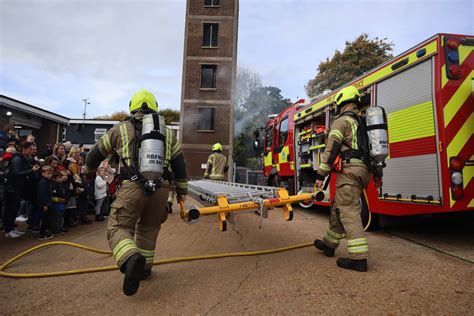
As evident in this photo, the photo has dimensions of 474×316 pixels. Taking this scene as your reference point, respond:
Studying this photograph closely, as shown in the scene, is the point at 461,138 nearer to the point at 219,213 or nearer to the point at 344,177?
the point at 344,177

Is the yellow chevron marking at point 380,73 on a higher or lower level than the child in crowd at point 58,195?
higher

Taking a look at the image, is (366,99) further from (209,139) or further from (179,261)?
(209,139)

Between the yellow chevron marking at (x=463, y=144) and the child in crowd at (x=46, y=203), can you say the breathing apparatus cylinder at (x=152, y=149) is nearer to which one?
the child in crowd at (x=46, y=203)

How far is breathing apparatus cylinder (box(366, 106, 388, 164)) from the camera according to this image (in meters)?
3.41

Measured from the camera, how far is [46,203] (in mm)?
4828

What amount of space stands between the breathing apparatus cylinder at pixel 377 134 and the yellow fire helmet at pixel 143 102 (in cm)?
233

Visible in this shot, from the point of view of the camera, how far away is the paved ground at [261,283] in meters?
2.41

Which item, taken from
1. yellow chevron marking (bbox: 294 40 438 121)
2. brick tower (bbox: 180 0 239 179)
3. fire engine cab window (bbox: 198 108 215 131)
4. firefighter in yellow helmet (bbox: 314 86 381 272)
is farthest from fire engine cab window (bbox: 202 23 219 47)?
firefighter in yellow helmet (bbox: 314 86 381 272)

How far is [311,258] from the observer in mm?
3662

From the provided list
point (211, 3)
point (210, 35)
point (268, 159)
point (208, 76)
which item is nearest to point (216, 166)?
point (268, 159)

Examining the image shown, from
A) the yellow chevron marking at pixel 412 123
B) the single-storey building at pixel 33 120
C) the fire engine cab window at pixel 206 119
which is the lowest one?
the yellow chevron marking at pixel 412 123

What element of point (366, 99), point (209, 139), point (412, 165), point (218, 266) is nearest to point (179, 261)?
point (218, 266)

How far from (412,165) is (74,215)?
231 inches

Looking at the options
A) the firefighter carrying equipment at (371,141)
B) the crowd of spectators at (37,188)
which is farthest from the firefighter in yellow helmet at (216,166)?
the firefighter carrying equipment at (371,141)
